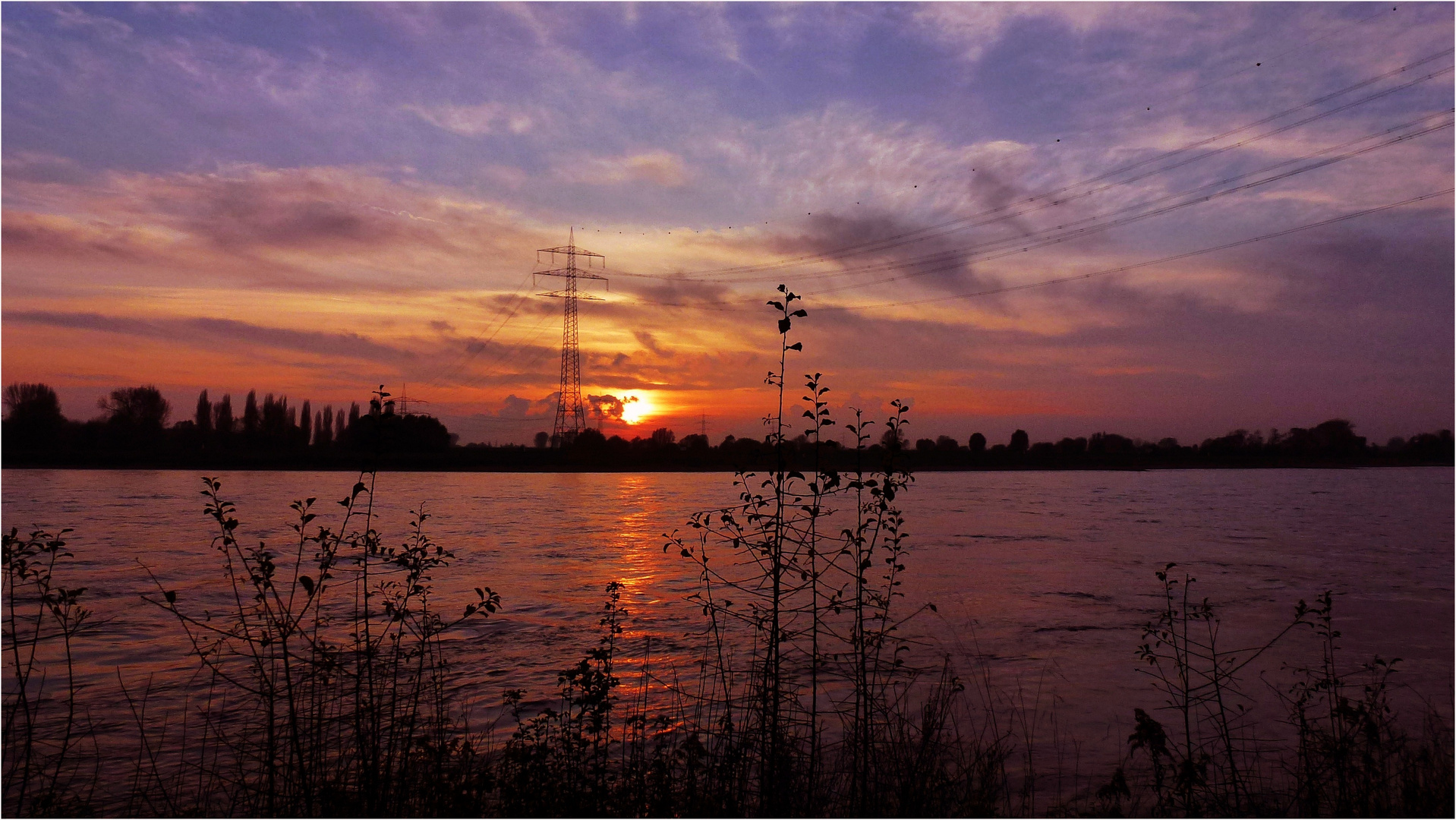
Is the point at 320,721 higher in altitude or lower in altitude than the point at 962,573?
higher

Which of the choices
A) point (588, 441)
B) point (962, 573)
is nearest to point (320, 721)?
point (962, 573)

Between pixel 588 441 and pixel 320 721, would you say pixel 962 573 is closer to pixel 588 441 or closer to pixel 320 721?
pixel 320 721

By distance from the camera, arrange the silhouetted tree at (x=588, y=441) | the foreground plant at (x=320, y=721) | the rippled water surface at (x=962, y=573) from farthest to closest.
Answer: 1. the silhouetted tree at (x=588, y=441)
2. the rippled water surface at (x=962, y=573)
3. the foreground plant at (x=320, y=721)

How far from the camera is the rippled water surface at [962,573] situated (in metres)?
15.0

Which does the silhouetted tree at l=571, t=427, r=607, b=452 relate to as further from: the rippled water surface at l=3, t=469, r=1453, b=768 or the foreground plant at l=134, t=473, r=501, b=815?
the foreground plant at l=134, t=473, r=501, b=815

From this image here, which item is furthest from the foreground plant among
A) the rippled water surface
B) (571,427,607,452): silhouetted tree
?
(571,427,607,452): silhouetted tree

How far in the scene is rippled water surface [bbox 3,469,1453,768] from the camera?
15.0 m

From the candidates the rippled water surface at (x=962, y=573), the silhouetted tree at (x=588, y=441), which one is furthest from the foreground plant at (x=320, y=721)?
the silhouetted tree at (x=588, y=441)

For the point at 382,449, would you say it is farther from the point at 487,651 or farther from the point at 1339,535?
the point at 1339,535

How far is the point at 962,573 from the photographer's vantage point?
2678cm

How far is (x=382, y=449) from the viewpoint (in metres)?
6.63

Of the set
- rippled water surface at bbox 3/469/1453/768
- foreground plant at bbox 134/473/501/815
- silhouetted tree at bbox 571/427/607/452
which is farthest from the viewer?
silhouetted tree at bbox 571/427/607/452

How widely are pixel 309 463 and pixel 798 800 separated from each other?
385 feet

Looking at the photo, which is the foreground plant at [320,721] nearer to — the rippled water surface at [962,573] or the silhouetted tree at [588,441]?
the rippled water surface at [962,573]
